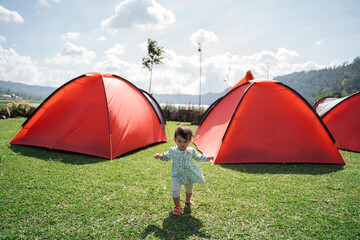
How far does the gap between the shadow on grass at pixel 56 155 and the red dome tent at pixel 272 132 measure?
2765mm

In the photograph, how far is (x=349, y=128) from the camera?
676 centimetres

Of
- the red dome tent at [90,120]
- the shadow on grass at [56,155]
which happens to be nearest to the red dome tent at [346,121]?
the red dome tent at [90,120]

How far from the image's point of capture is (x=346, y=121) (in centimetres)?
684

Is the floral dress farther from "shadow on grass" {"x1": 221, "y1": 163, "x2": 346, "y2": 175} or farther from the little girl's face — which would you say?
"shadow on grass" {"x1": 221, "y1": 163, "x2": 346, "y2": 175}

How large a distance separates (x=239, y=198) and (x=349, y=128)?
230 inches

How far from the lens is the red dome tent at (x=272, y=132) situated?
5.05 metres

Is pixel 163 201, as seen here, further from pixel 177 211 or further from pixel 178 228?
pixel 178 228

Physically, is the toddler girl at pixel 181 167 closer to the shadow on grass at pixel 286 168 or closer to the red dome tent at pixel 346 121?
the shadow on grass at pixel 286 168

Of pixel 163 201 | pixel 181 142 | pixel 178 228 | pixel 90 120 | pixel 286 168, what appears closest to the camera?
pixel 178 228

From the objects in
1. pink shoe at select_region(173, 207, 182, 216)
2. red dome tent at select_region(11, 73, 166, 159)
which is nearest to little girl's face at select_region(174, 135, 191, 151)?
pink shoe at select_region(173, 207, 182, 216)

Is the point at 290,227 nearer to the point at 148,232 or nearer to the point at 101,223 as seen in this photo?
the point at 148,232

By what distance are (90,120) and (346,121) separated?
8.00 m

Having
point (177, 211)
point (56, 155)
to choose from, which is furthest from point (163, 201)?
point (56, 155)

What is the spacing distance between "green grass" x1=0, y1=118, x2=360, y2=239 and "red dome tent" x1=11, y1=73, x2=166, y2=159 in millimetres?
544
